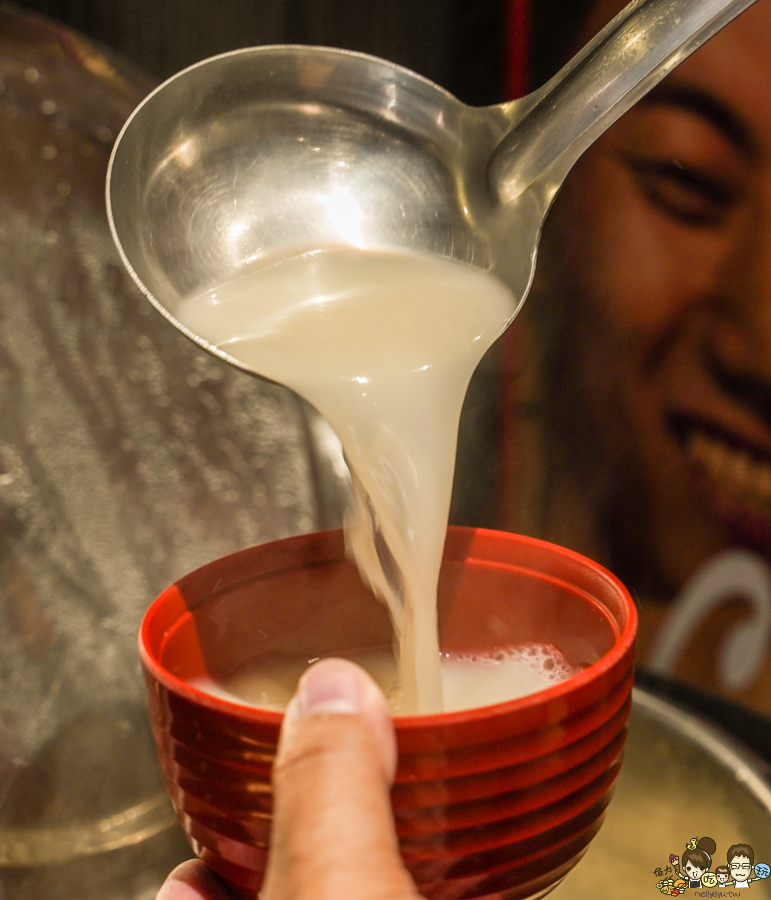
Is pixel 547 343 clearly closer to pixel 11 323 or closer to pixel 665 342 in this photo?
pixel 665 342

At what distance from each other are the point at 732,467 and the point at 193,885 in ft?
2.01

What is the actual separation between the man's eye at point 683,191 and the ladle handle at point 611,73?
315 millimetres

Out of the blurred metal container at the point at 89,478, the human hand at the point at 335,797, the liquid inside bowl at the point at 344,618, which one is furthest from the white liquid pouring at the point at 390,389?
the blurred metal container at the point at 89,478

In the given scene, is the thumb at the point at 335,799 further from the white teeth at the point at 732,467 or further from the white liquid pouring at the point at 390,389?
the white teeth at the point at 732,467

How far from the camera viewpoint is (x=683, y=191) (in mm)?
750

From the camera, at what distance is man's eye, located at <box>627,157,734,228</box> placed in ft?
2.41

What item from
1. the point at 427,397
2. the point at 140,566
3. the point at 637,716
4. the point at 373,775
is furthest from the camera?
the point at 140,566

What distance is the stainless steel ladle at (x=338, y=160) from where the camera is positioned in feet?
1.53

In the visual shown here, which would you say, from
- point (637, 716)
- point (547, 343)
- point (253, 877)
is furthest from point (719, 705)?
point (253, 877)

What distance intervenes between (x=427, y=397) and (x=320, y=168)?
7.3 inches

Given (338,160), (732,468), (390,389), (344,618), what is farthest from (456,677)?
(732,468)

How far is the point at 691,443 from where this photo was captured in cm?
82

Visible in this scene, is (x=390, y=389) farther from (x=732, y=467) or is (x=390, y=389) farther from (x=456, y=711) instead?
(x=732, y=467)

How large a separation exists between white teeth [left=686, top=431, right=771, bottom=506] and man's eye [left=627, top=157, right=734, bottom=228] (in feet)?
0.69
